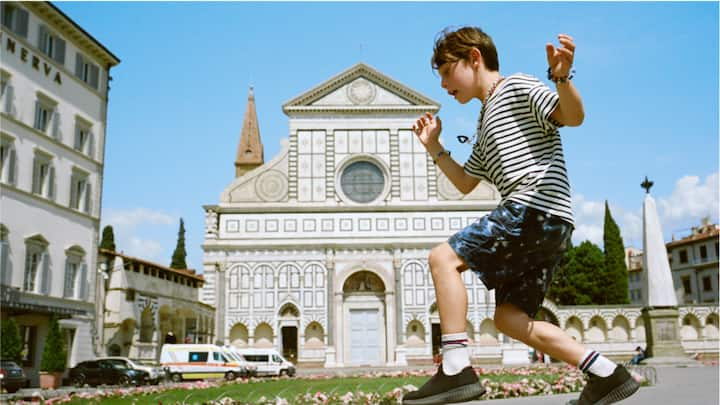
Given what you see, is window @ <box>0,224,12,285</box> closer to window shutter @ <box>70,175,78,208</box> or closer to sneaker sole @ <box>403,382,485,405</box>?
window shutter @ <box>70,175,78,208</box>

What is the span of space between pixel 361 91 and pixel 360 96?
0.34m

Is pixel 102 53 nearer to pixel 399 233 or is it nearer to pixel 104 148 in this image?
pixel 104 148

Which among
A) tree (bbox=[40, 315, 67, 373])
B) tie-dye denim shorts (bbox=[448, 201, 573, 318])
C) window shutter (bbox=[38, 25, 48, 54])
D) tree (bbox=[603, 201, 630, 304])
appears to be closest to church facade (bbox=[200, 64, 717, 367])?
tree (bbox=[603, 201, 630, 304])

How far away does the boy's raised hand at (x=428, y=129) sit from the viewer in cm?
348

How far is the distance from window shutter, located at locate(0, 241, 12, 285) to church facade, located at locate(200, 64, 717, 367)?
16.8 meters

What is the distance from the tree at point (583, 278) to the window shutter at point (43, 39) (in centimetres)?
3916

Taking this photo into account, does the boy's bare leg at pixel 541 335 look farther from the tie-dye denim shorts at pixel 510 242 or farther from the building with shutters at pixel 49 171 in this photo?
the building with shutters at pixel 49 171

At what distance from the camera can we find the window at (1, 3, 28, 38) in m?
21.3

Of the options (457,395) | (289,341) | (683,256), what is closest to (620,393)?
(457,395)

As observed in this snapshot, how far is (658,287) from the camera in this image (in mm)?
20453

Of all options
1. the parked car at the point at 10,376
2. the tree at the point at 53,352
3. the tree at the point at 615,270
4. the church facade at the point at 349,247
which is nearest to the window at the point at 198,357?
the tree at the point at 53,352

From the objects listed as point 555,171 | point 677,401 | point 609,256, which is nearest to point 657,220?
point 677,401

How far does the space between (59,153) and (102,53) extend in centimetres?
518

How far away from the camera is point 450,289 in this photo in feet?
8.88
